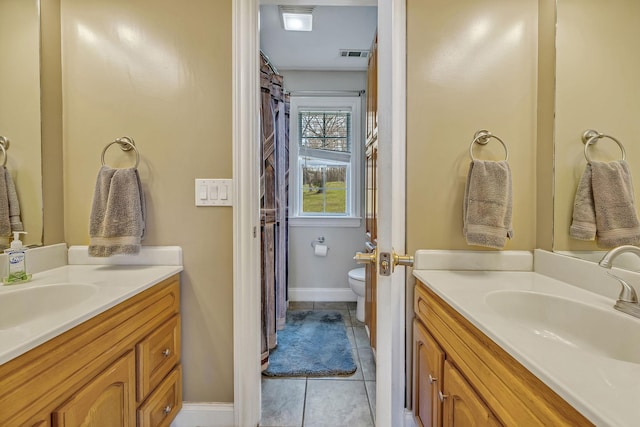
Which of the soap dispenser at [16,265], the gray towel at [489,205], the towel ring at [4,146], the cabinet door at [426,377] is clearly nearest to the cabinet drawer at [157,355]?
the soap dispenser at [16,265]

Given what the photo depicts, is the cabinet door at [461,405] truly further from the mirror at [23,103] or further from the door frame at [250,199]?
the mirror at [23,103]

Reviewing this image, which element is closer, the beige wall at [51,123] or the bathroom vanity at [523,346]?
the bathroom vanity at [523,346]

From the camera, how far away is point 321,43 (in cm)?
253

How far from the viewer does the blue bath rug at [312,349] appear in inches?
75.8

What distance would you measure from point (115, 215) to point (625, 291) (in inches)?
71.5

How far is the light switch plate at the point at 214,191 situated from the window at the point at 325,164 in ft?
5.68

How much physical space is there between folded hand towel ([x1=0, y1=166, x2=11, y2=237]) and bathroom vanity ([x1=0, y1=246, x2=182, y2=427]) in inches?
8.2

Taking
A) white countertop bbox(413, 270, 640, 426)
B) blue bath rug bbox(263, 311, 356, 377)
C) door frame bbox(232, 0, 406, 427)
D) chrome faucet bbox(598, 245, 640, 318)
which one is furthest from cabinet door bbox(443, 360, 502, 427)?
blue bath rug bbox(263, 311, 356, 377)

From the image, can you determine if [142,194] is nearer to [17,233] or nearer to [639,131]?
[17,233]

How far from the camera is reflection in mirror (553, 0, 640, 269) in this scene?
0.91m

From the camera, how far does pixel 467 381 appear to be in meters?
0.89

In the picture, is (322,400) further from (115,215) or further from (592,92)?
(592,92)

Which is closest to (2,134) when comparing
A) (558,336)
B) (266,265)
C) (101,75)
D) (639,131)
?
(101,75)

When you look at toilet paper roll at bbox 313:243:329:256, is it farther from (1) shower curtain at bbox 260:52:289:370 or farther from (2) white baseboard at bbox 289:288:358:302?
(1) shower curtain at bbox 260:52:289:370
